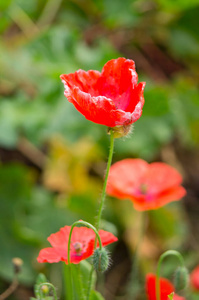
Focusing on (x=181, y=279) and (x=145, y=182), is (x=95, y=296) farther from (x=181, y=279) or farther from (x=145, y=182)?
(x=145, y=182)

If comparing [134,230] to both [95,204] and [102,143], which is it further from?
[102,143]

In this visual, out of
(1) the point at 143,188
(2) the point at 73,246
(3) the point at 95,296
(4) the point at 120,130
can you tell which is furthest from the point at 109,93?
(1) the point at 143,188

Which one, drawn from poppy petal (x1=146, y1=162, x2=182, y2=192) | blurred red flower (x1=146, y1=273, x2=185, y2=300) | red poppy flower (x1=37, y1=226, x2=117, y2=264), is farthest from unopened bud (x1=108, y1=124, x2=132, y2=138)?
poppy petal (x1=146, y1=162, x2=182, y2=192)

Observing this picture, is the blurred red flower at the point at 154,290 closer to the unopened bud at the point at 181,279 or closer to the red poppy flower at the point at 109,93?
the unopened bud at the point at 181,279

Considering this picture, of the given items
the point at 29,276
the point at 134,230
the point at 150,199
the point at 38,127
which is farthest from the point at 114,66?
the point at 134,230

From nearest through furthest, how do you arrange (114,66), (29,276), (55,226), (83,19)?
(114,66) → (29,276) → (55,226) → (83,19)

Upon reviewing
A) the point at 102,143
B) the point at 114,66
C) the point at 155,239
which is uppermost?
the point at 114,66

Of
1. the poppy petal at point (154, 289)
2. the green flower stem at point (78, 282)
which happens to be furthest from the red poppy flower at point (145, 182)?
the green flower stem at point (78, 282)

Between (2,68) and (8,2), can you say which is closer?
(8,2)
